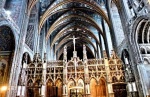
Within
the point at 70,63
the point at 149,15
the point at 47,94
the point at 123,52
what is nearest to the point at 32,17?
the point at 70,63

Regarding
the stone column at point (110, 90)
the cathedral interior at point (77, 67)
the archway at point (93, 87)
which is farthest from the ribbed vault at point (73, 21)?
the stone column at point (110, 90)

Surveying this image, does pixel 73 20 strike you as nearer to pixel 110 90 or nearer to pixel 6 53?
pixel 6 53

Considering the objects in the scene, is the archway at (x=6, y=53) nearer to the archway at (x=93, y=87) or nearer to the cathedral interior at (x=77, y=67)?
the cathedral interior at (x=77, y=67)

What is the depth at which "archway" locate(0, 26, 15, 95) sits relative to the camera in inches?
479

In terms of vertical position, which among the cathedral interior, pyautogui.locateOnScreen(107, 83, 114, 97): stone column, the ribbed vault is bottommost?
pyautogui.locateOnScreen(107, 83, 114, 97): stone column

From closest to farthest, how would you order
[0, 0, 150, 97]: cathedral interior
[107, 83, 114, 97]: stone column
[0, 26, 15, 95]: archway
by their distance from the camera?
[0, 0, 150, 97]: cathedral interior, [107, 83, 114, 97]: stone column, [0, 26, 15, 95]: archway

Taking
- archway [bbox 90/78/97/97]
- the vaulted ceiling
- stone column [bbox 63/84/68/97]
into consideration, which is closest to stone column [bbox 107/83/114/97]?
archway [bbox 90/78/97/97]

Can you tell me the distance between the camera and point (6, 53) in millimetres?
12938

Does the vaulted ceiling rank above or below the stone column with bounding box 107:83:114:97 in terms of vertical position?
above

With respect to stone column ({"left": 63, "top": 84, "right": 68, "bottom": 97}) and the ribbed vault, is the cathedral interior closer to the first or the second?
stone column ({"left": 63, "top": 84, "right": 68, "bottom": 97})

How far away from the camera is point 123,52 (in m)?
15.0

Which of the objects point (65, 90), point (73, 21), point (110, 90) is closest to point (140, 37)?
point (110, 90)

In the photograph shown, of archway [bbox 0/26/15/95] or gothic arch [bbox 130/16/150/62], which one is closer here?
gothic arch [bbox 130/16/150/62]

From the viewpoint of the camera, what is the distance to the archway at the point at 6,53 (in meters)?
12.2
